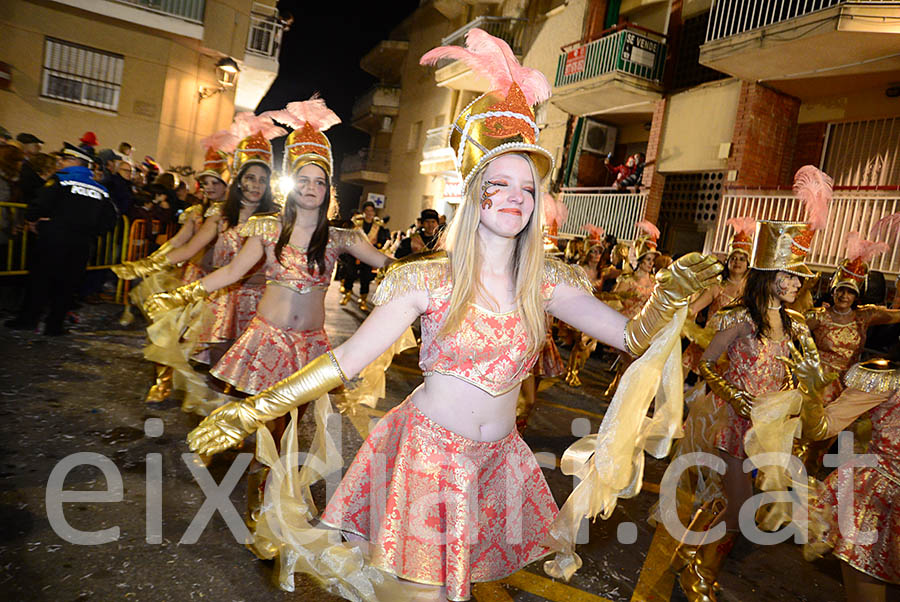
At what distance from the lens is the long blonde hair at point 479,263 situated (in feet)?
7.84

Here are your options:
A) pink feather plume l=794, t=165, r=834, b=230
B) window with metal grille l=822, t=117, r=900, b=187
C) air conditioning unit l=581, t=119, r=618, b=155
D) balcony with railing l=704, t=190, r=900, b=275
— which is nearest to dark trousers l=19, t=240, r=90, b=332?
pink feather plume l=794, t=165, r=834, b=230

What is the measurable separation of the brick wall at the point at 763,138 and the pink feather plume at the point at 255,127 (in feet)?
32.8

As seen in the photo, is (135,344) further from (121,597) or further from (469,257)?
(469,257)

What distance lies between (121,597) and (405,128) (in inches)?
1142

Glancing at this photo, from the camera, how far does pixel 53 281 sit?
24.5 ft

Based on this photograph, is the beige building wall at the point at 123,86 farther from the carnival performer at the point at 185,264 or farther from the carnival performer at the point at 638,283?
the carnival performer at the point at 638,283

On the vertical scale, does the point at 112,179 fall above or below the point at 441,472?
above

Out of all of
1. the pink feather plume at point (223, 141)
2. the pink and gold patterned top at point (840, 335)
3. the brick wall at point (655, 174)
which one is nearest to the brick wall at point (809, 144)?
the brick wall at point (655, 174)

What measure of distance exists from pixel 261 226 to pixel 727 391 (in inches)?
123

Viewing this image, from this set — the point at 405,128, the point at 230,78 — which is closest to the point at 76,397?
the point at 230,78

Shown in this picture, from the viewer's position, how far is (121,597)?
2842mm

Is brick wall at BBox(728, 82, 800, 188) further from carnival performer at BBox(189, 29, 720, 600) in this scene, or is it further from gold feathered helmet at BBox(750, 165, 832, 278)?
carnival performer at BBox(189, 29, 720, 600)

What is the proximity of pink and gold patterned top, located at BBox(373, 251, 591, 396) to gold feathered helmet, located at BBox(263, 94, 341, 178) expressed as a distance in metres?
1.90

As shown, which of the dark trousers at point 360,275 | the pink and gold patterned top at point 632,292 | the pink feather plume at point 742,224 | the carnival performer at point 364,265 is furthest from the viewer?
the dark trousers at point 360,275
